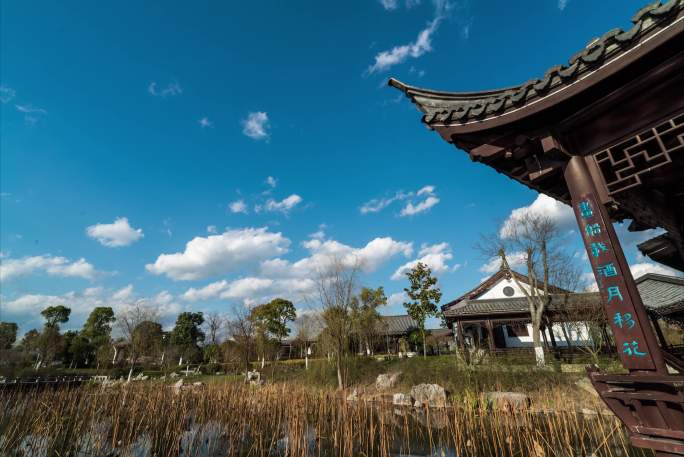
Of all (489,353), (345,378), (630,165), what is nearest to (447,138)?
(630,165)

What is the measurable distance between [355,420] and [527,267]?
46.4ft

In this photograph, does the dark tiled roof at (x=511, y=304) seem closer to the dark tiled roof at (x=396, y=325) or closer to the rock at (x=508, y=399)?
the rock at (x=508, y=399)

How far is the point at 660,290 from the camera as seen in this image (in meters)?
14.8

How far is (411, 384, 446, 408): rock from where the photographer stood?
1113cm

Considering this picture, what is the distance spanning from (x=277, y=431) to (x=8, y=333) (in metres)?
39.7

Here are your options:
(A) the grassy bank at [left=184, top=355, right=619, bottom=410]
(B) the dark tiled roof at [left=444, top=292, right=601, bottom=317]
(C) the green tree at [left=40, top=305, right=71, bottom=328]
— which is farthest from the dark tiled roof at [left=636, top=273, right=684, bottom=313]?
(C) the green tree at [left=40, top=305, right=71, bottom=328]

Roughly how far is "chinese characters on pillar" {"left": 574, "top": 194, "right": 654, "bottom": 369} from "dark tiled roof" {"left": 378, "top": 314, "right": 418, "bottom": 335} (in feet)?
84.9

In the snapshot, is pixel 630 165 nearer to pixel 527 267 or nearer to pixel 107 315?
pixel 527 267

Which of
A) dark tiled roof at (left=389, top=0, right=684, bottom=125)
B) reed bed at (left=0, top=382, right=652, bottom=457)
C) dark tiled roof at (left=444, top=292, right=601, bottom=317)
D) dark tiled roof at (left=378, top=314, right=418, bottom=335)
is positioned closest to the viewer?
dark tiled roof at (left=389, top=0, right=684, bottom=125)

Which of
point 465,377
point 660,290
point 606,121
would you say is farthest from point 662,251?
point 660,290

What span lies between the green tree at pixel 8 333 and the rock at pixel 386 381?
107 feet

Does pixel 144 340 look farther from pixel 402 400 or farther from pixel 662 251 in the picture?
pixel 662 251

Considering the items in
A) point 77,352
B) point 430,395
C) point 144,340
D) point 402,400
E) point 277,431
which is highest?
point 144,340

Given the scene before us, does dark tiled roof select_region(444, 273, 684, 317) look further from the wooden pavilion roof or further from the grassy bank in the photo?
the wooden pavilion roof
